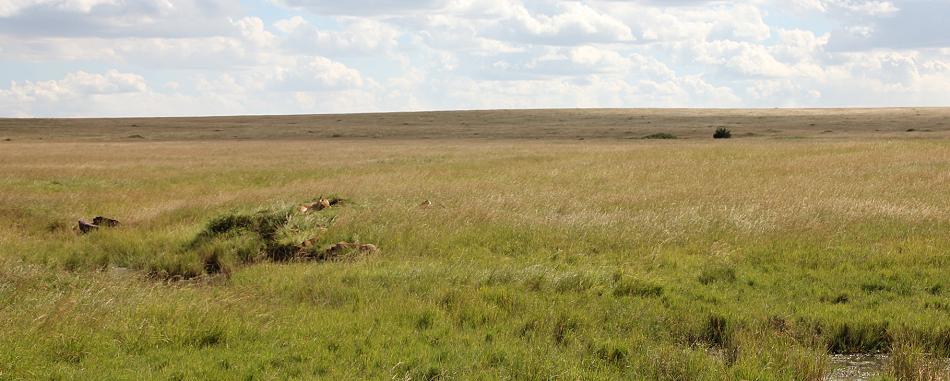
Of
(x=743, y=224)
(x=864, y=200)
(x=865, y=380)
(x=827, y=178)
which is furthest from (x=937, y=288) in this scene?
(x=827, y=178)

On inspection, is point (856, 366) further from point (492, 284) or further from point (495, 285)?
point (492, 284)

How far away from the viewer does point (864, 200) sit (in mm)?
17094

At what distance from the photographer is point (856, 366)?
766cm

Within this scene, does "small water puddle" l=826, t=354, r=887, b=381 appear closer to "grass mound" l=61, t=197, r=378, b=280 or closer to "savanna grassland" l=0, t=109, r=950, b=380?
"savanna grassland" l=0, t=109, r=950, b=380

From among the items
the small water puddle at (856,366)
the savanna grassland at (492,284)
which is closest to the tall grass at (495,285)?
the savanna grassland at (492,284)

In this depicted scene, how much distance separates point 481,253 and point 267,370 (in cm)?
605

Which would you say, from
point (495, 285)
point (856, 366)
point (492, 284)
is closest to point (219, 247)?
point (492, 284)

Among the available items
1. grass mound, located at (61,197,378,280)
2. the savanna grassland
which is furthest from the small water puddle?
grass mound, located at (61,197,378,280)

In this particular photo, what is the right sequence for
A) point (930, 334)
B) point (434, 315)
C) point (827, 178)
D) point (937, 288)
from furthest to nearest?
point (827, 178) < point (937, 288) < point (434, 315) < point (930, 334)

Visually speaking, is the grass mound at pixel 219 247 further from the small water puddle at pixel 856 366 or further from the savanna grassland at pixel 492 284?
the small water puddle at pixel 856 366

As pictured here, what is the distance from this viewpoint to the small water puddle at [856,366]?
7.37 meters

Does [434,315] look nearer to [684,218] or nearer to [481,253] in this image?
[481,253]

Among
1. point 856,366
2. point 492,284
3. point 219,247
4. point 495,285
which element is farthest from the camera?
point 219,247

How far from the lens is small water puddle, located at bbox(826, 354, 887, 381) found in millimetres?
7371
